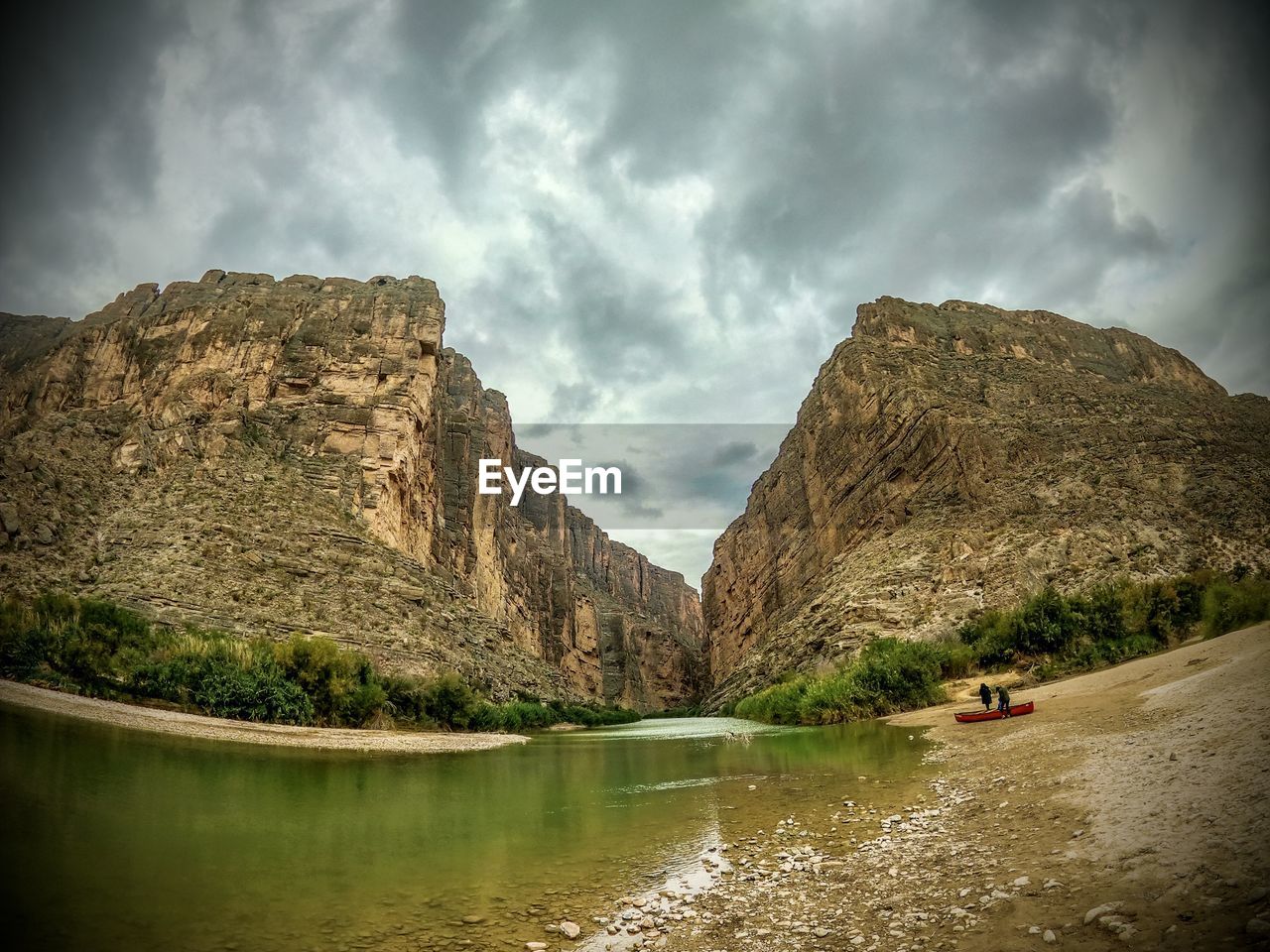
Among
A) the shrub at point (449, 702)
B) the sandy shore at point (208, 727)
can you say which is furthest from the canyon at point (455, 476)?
the sandy shore at point (208, 727)

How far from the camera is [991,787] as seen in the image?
7.97 meters

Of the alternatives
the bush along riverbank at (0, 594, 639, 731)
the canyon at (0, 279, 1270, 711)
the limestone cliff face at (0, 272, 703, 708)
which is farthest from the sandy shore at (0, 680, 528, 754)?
the limestone cliff face at (0, 272, 703, 708)

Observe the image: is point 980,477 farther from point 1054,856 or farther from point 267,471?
point 267,471

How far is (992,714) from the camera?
15.9 metres

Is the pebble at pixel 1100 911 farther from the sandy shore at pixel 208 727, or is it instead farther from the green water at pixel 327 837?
the sandy shore at pixel 208 727

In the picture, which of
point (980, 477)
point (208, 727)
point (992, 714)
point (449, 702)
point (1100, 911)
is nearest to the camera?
point (1100, 911)

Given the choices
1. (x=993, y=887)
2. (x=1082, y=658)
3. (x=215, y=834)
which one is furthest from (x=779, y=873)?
(x=1082, y=658)

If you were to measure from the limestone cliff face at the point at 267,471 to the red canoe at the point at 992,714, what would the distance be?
Result: 24544 mm

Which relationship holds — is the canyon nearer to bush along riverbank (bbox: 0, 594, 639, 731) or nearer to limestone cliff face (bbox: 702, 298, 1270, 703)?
limestone cliff face (bbox: 702, 298, 1270, 703)

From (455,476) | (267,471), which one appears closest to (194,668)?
(267,471)

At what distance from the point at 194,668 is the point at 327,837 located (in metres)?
17.6

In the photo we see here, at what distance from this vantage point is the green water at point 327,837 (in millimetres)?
4996

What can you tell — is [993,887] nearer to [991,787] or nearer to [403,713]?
[991,787]

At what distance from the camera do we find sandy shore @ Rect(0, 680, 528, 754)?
53.0 ft
